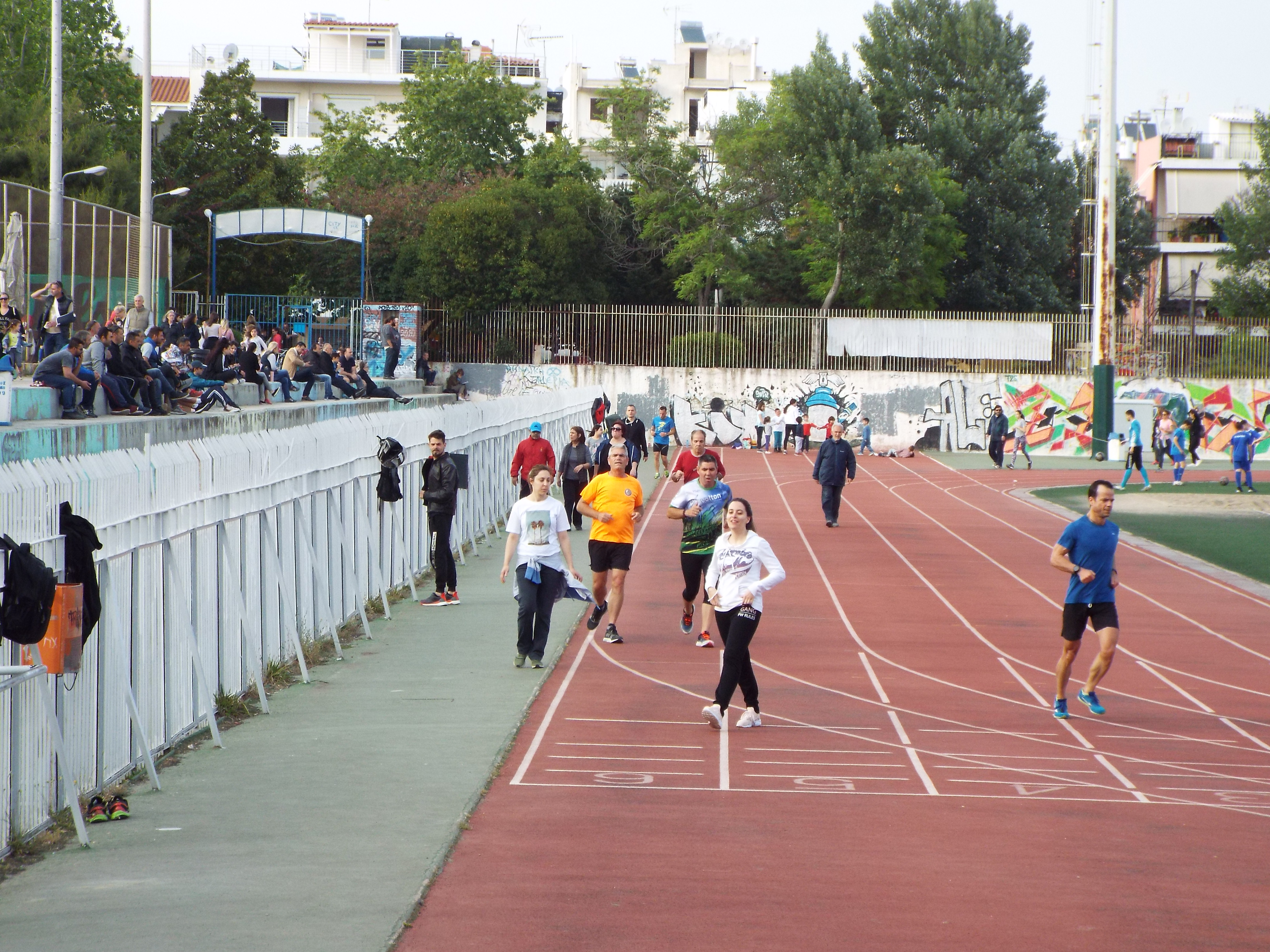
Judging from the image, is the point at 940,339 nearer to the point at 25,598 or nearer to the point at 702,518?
the point at 702,518

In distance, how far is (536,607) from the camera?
12.8 meters

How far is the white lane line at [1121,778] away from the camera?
917 centimetres

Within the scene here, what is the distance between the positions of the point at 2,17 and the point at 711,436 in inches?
1143

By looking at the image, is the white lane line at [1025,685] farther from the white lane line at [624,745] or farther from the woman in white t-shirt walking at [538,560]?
the woman in white t-shirt walking at [538,560]

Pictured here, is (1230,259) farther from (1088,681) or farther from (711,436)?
(1088,681)

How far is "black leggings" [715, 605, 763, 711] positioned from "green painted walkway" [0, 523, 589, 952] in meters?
1.56

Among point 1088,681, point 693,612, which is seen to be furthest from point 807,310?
point 1088,681

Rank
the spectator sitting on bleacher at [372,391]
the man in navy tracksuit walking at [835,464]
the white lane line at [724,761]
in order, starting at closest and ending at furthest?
the white lane line at [724,761], the man in navy tracksuit walking at [835,464], the spectator sitting on bleacher at [372,391]

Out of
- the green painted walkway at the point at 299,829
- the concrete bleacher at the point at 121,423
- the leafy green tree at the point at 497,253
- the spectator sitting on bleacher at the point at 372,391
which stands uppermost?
the leafy green tree at the point at 497,253

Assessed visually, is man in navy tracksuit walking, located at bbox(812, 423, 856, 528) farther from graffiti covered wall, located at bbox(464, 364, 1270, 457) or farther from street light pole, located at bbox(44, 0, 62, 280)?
graffiti covered wall, located at bbox(464, 364, 1270, 457)

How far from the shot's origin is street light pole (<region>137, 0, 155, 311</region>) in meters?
28.7

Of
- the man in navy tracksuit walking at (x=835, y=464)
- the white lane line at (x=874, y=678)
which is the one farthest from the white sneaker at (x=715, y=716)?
the man in navy tracksuit walking at (x=835, y=464)

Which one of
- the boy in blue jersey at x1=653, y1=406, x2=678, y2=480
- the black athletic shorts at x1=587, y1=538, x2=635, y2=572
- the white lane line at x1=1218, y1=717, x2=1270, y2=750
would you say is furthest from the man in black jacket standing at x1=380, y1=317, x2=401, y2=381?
the white lane line at x1=1218, y1=717, x2=1270, y2=750

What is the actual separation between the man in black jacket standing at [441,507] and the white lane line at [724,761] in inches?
246
